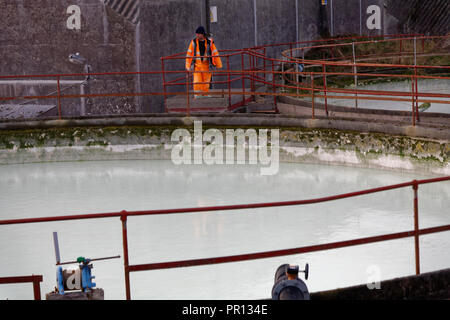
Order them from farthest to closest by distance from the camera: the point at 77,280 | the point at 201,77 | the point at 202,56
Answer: the point at 201,77 < the point at 202,56 < the point at 77,280

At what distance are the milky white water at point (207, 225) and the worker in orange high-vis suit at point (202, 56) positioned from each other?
7.42 ft

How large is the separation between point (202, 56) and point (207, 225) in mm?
5884

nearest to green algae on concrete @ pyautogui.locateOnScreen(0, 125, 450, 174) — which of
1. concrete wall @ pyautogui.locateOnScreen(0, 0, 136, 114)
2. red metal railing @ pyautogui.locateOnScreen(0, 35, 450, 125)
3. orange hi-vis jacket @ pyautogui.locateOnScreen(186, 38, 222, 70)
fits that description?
red metal railing @ pyautogui.locateOnScreen(0, 35, 450, 125)

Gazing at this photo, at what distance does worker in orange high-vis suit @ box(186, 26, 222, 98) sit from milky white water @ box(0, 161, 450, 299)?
2.26 metres

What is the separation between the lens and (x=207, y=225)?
10250mm

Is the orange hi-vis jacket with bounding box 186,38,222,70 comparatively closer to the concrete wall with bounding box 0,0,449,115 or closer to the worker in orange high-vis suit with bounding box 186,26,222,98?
the worker in orange high-vis suit with bounding box 186,26,222,98

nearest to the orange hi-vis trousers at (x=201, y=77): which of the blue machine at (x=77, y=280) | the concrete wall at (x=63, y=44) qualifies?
the concrete wall at (x=63, y=44)

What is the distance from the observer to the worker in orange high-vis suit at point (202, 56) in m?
15.6

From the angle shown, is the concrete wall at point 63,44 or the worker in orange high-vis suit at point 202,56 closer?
the worker in orange high-vis suit at point 202,56

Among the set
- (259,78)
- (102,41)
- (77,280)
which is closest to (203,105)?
(259,78)

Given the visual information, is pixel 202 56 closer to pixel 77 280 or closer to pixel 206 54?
pixel 206 54

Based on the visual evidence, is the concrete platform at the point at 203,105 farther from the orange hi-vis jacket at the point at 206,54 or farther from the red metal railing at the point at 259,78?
the orange hi-vis jacket at the point at 206,54

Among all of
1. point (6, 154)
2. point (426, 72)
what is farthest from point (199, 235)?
point (426, 72)

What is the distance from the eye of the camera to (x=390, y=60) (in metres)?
24.1
